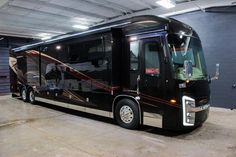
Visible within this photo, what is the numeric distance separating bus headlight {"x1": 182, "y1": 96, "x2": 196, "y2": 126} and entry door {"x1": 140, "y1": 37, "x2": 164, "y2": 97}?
1.63ft

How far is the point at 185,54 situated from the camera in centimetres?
495

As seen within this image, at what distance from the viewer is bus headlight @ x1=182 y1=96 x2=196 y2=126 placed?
471 centimetres

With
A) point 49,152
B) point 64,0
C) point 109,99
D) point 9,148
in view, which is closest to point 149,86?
point 109,99

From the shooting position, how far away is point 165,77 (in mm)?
4734

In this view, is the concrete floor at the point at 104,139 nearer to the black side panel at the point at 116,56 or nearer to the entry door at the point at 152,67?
the entry door at the point at 152,67

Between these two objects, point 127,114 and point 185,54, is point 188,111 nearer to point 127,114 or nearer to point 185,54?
point 185,54

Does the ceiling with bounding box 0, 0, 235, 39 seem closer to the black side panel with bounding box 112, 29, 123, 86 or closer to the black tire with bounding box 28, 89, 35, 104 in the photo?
the black side panel with bounding box 112, 29, 123, 86

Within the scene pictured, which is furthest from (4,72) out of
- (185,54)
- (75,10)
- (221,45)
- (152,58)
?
(185,54)

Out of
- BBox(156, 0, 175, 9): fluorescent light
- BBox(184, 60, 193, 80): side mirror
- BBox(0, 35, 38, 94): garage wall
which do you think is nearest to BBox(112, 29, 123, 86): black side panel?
BBox(184, 60, 193, 80): side mirror

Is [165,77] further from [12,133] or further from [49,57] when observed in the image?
[49,57]

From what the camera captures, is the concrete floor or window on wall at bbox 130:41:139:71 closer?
the concrete floor

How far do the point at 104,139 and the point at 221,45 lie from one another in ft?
17.7

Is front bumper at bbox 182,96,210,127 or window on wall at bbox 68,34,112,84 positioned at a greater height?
window on wall at bbox 68,34,112,84

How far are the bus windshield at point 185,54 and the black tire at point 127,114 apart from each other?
51.4 inches
